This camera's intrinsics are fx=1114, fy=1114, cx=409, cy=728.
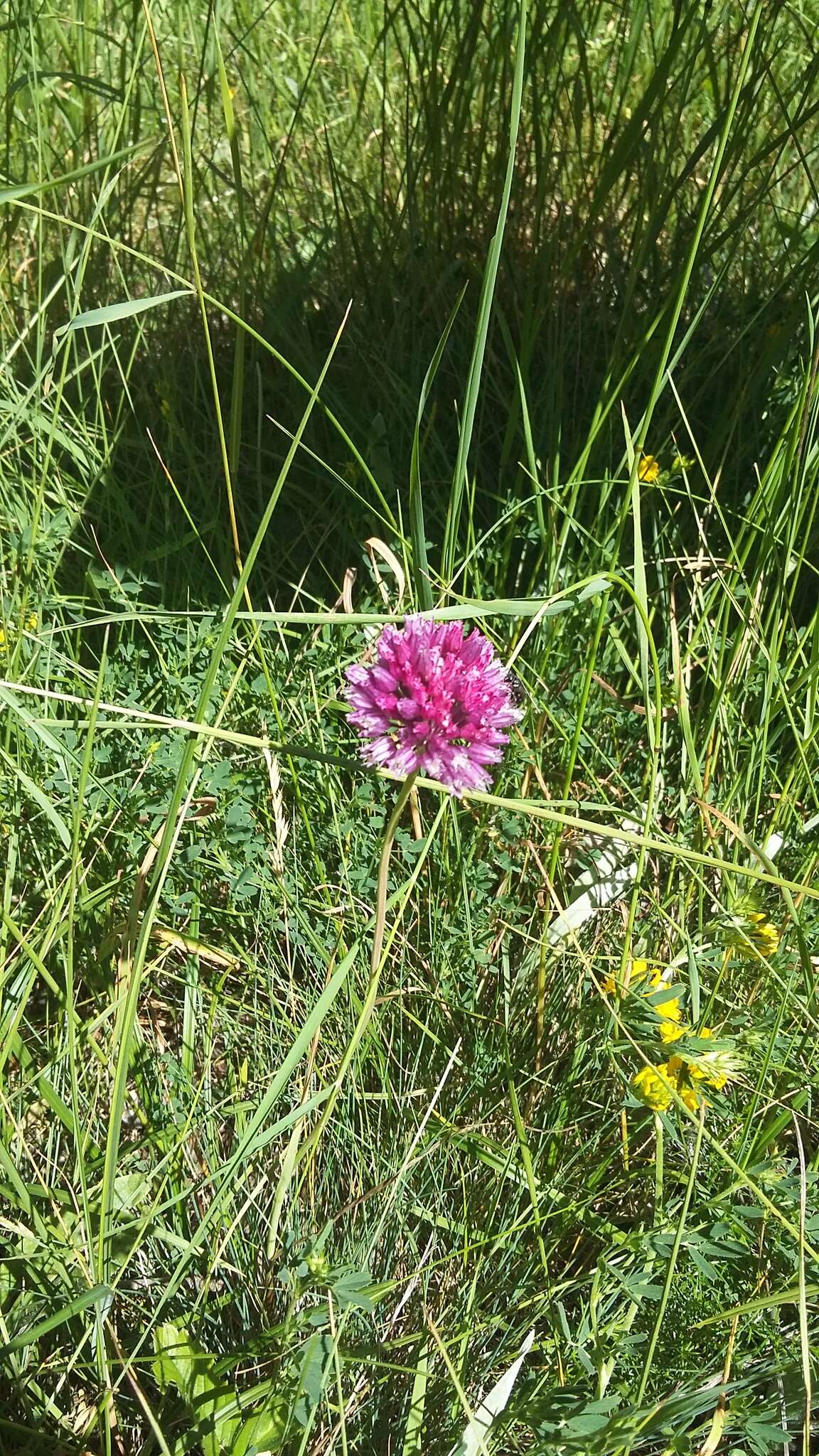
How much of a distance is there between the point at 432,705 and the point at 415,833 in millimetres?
573

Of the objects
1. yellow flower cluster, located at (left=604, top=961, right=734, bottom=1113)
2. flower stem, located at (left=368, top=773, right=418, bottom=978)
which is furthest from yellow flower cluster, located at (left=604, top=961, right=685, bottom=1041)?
flower stem, located at (left=368, top=773, right=418, bottom=978)

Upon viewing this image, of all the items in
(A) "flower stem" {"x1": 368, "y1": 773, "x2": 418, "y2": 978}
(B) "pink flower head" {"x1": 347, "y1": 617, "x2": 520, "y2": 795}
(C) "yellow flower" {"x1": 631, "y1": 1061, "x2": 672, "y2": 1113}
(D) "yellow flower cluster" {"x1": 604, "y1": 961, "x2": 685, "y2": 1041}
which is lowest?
(C) "yellow flower" {"x1": 631, "y1": 1061, "x2": 672, "y2": 1113}

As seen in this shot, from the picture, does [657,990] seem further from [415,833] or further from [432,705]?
[432,705]

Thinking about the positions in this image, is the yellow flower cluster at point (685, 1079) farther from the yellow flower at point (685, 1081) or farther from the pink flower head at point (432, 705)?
the pink flower head at point (432, 705)

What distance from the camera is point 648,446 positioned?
2025 millimetres

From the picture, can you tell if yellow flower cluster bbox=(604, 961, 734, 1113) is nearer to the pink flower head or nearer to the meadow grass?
the meadow grass

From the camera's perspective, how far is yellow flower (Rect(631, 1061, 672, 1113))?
4.07ft

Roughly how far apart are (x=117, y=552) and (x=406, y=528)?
0.50 metres

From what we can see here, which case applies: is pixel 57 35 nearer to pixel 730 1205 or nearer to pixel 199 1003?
pixel 199 1003

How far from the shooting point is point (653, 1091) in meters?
1.25

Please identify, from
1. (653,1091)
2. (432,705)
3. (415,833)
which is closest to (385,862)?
(432,705)

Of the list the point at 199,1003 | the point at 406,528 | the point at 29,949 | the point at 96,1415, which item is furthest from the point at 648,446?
the point at 96,1415

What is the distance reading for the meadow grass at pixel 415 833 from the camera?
46.7 inches

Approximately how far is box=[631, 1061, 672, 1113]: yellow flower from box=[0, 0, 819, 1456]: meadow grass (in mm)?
11
